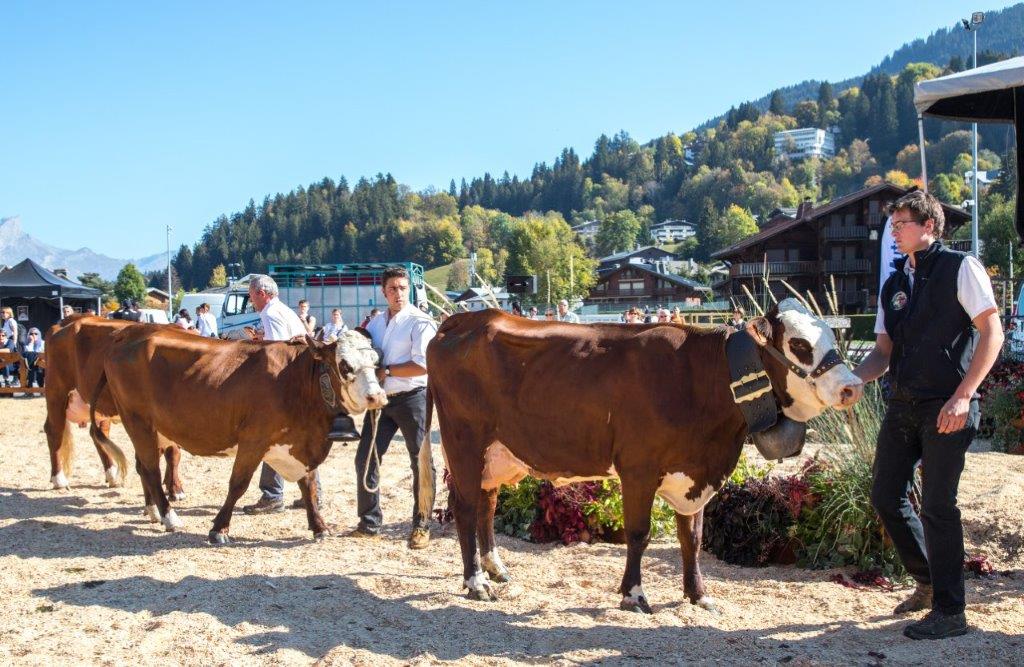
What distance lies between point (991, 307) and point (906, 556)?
1.45 metres

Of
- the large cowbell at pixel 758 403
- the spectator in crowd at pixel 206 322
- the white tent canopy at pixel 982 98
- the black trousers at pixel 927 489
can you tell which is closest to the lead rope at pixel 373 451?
the large cowbell at pixel 758 403

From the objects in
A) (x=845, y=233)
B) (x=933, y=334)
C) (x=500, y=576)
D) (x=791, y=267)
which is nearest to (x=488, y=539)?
(x=500, y=576)

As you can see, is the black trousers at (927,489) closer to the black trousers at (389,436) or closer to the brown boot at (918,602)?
the brown boot at (918,602)

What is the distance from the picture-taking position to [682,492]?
518 centimetres

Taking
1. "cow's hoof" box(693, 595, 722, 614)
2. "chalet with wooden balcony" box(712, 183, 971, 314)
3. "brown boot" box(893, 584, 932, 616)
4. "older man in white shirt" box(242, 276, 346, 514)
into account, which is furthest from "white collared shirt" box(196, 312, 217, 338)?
"chalet with wooden balcony" box(712, 183, 971, 314)

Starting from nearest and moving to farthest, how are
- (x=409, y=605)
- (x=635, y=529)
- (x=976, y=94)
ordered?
(x=635, y=529), (x=409, y=605), (x=976, y=94)

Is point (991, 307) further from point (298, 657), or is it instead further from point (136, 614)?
point (136, 614)

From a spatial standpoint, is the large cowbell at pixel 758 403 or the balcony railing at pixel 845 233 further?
the balcony railing at pixel 845 233

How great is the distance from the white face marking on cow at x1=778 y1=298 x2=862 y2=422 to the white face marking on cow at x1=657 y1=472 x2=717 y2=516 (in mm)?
647

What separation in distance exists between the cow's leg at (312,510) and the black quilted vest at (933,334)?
449 centimetres

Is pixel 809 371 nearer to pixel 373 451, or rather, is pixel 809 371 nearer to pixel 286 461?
pixel 373 451

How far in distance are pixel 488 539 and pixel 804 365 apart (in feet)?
7.77

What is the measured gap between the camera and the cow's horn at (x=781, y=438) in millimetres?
4953

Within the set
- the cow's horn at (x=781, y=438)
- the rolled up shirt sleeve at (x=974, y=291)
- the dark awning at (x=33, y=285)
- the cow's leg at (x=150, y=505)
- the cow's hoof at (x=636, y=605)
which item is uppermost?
the dark awning at (x=33, y=285)
